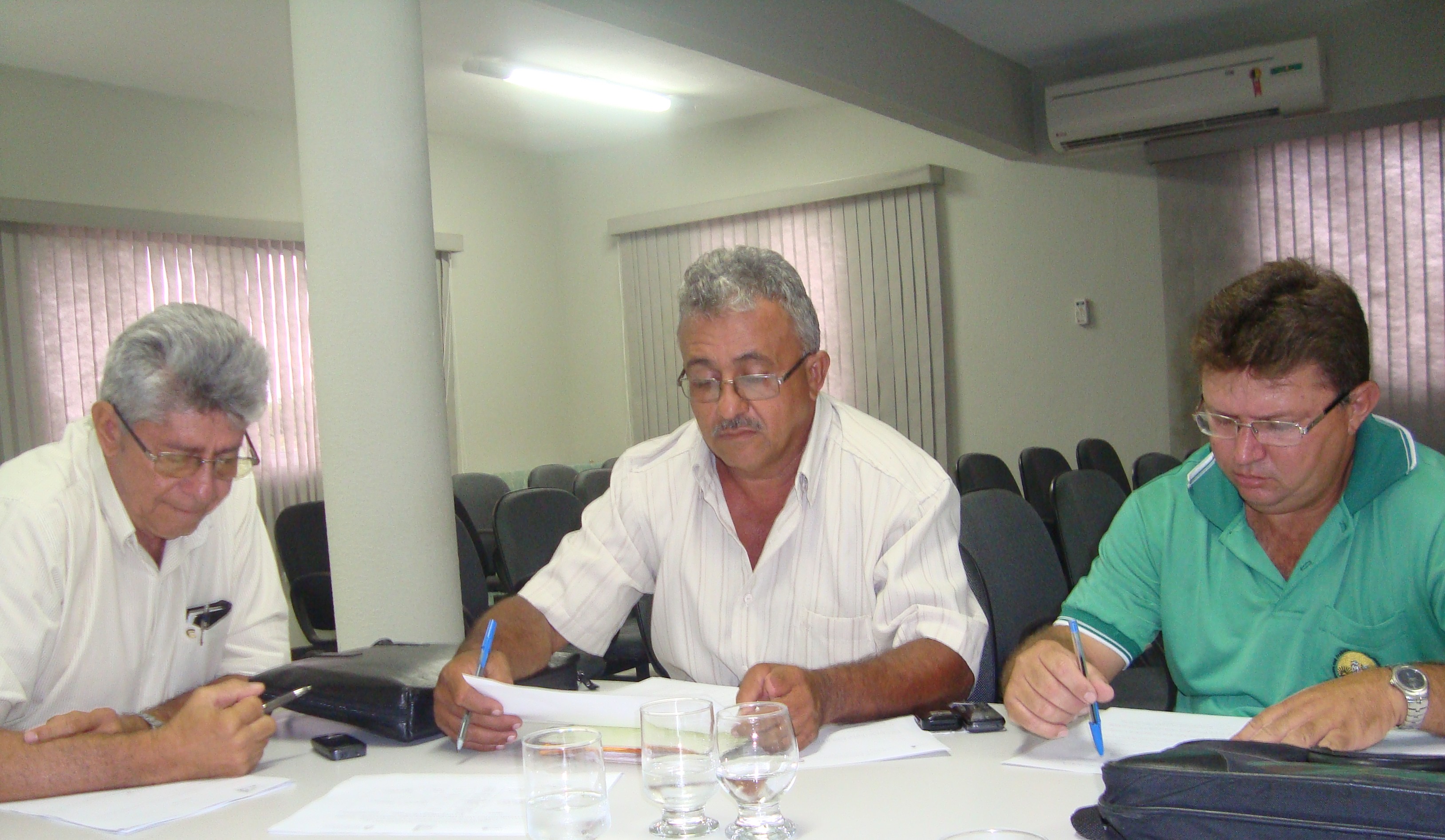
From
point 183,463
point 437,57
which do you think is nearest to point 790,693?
point 183,463

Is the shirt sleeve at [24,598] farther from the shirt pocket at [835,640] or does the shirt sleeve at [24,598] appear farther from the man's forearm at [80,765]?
the shirt pocket at [835,640]

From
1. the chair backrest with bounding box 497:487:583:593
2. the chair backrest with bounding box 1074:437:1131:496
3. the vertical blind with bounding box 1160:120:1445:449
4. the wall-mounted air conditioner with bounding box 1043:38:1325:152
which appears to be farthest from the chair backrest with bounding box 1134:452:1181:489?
the chair backrest with bounding box 497:487:583:593

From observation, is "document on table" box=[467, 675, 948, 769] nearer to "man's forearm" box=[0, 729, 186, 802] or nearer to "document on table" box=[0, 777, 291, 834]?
"document on table" box=[0, 777, 291, 834]

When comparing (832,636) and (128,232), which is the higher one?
(128,232)

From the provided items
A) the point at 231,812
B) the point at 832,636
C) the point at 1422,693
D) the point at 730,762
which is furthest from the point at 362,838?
the point at 1422,693

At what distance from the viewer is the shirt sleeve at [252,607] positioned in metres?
2.18

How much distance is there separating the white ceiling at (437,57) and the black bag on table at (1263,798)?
403 cm

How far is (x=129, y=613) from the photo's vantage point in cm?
195

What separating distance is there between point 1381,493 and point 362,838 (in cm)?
153

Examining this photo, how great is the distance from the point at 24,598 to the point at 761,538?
1.23 meters

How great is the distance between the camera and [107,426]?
1863mm

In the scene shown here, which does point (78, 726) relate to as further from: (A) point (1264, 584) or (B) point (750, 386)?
(A) point (1264, 584)

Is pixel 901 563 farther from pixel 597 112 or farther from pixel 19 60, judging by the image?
pixel 597 112

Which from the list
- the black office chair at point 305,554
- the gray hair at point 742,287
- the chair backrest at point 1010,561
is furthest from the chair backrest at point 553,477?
the gray hair at point 742,287
